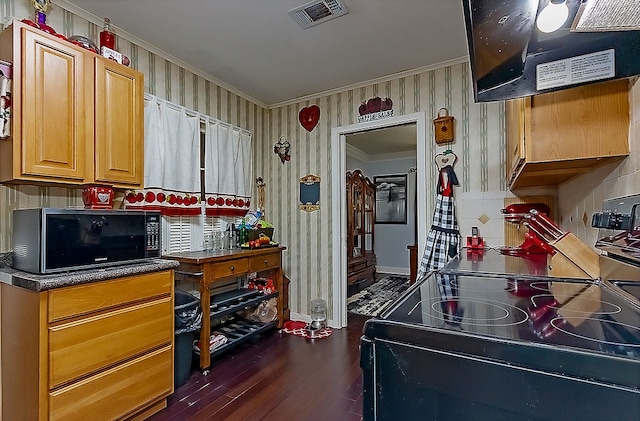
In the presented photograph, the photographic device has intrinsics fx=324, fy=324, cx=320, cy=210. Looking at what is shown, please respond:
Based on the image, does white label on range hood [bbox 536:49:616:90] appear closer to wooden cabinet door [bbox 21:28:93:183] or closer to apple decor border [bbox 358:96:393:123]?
apple decor border [bbox 358:96:393:123]

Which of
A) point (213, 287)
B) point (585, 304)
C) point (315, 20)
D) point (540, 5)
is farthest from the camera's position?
point (213, 287)

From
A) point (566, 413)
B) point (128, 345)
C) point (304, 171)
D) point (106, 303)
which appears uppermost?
point (304, 171)

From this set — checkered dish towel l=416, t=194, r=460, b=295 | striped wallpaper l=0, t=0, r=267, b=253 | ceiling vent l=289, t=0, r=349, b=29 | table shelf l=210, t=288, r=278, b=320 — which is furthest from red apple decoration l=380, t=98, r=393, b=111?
table shelf l=210, t=288, r=278, b=320

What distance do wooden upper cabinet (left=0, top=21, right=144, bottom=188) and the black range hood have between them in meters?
1.90

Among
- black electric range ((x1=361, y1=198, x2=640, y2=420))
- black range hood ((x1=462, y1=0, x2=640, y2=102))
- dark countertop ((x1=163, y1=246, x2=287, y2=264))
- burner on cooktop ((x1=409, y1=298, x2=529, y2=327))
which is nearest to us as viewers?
black electric range ((x1=361, y1=198, x2=640, y2=420))

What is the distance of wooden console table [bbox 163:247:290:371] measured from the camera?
231cm

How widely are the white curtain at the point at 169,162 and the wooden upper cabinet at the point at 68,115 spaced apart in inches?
12.6

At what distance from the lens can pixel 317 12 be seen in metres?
2.02

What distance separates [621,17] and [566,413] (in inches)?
37.7

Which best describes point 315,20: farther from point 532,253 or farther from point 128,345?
point 128,345

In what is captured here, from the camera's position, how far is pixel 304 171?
3.44 m

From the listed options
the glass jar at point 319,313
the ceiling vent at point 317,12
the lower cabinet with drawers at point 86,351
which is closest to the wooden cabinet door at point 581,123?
the ceiling vent at point 317,12

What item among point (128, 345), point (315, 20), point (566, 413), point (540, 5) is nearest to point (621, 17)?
point (540, 5)

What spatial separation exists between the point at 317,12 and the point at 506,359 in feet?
6.94
